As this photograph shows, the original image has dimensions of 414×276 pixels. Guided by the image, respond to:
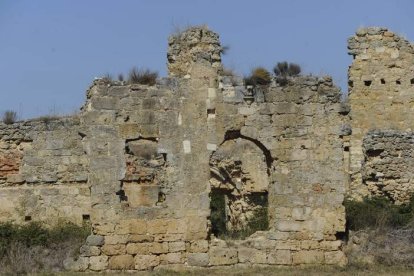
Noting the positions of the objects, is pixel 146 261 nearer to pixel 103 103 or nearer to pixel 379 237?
pixel 103 103

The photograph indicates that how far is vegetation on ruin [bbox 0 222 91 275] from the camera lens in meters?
13.0

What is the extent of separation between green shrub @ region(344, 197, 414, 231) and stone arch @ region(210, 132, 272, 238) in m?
2.59

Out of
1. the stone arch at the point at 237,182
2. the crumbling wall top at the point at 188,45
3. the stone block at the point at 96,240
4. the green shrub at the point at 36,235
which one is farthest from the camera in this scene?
the stone arch at the point at 237,182

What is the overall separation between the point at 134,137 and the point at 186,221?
1715 mm

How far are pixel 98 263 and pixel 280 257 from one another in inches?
123

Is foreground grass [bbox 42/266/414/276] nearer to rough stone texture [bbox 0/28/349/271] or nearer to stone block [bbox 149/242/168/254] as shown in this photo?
rough stone texture [bbox 0/28/349/271]

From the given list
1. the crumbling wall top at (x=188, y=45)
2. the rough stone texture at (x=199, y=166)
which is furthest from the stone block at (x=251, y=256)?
the crumbling wall top at (x=188, y=45)

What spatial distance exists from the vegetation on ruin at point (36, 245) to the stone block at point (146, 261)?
126cm

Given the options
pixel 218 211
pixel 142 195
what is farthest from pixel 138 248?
pixel 218 211

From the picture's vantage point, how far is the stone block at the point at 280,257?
13.1 metres

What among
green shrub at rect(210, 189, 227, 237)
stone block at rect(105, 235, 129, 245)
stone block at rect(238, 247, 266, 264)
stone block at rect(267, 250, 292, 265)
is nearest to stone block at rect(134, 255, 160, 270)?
stone block at rect(105, 235, 129, 245)

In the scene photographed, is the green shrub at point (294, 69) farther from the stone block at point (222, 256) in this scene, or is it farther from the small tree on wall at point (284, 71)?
the stone block at point (222, 256)

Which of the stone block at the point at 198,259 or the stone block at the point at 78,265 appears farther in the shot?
the stone block at the point at 198,259

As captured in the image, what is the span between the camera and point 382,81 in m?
21.7
